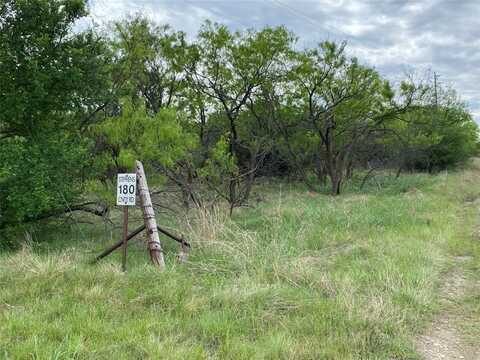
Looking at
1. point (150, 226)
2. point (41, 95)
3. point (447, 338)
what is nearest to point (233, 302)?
point (447, 338)

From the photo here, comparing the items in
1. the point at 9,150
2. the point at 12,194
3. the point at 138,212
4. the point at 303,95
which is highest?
the point at 303,95

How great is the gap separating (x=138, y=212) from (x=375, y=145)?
55.5 ft

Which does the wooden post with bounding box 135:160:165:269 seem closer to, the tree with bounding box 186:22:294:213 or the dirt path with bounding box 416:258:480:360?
the dirt path with bounding box 416:258:480:360

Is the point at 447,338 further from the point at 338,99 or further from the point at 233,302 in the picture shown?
the point at 338,99

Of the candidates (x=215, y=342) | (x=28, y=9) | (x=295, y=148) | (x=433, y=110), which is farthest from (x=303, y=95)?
(x=215, y=342)

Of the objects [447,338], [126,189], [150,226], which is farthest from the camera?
[150,226]

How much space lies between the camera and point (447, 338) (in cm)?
386

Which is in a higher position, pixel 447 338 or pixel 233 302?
pixel 233 302

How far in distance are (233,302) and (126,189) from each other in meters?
2.32

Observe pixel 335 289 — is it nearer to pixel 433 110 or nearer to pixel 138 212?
pixel 138 212

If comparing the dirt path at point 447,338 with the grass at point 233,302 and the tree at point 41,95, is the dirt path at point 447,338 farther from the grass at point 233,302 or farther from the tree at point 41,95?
the tree at point 41,95

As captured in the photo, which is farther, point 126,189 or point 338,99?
point 338,99

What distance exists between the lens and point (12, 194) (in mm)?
8102

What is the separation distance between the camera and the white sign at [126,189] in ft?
18.5
